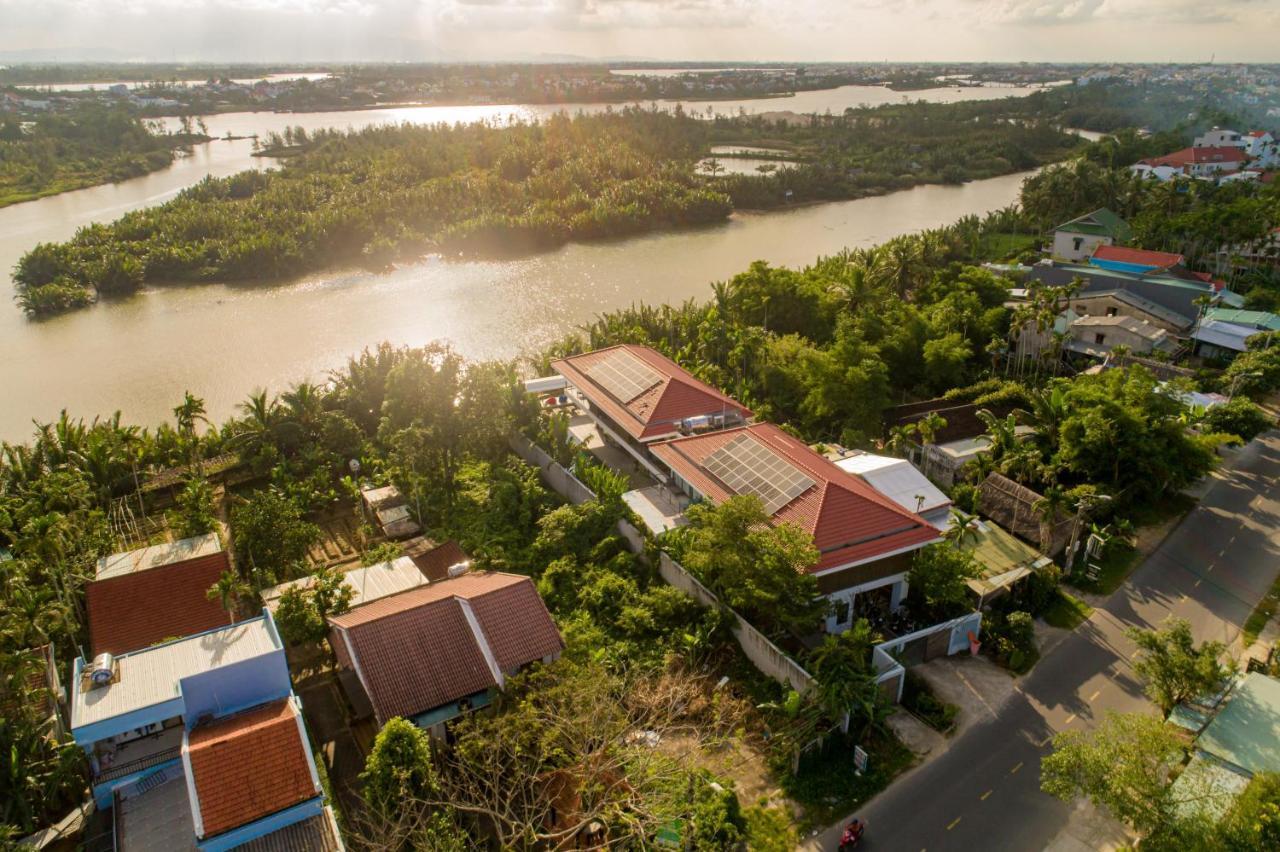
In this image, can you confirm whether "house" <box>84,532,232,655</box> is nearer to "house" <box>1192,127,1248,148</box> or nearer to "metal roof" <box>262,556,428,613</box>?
"metal roof" <box>262,556,428,613</box>

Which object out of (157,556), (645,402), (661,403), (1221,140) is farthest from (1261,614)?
(1221,140)

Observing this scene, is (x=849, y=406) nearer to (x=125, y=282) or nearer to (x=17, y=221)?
(x=125, y=282)

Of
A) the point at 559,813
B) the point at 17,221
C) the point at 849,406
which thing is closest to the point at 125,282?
the point at 17,221

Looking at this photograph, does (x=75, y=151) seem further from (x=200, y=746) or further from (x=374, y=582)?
(x=200, y=746)

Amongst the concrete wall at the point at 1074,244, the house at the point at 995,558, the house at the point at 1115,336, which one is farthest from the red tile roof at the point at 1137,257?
the house at the point at 995,558

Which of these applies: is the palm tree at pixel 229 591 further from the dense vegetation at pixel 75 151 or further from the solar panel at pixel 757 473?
the dense vegetation at pixel 75 151
